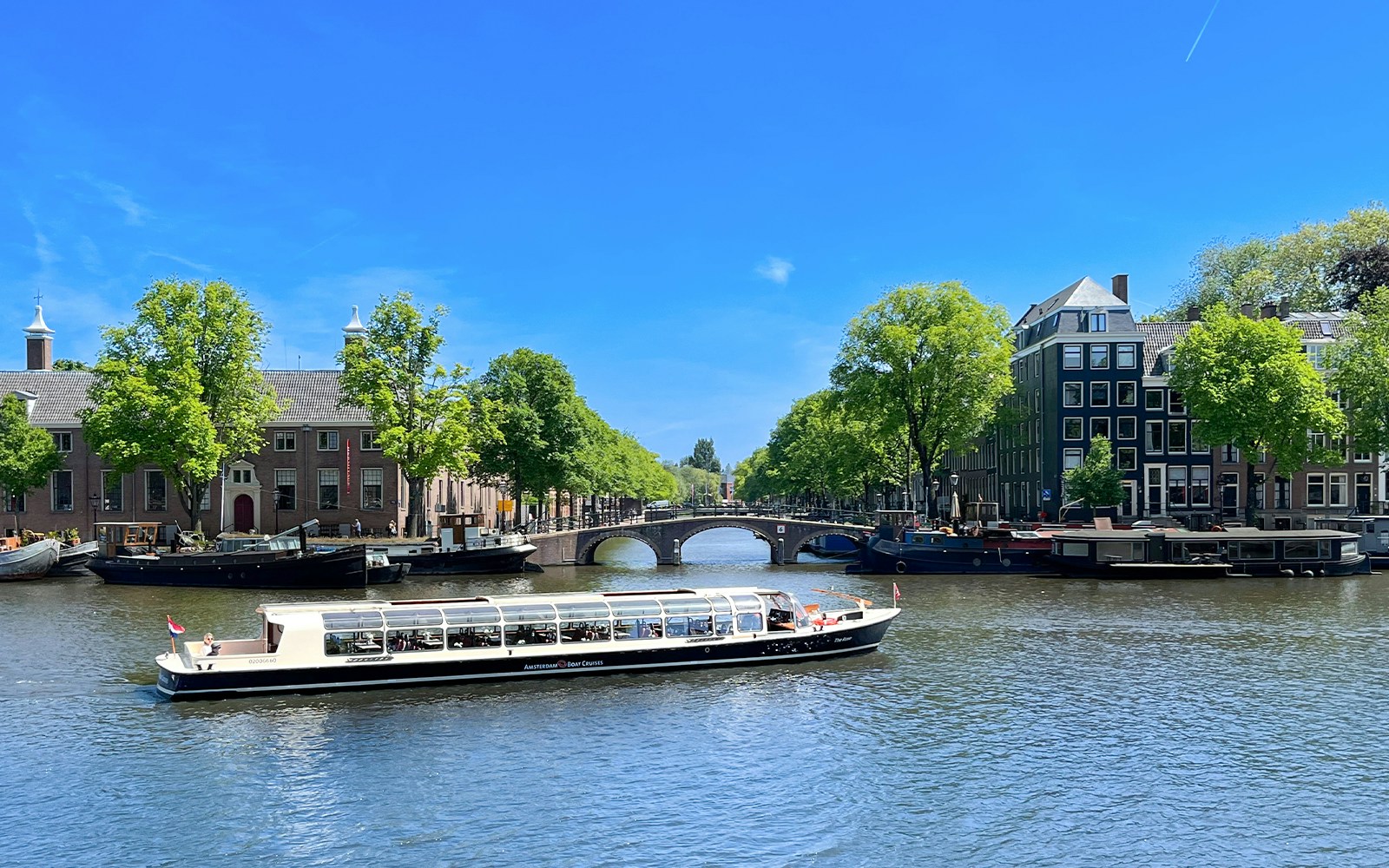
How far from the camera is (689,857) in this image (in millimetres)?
23203

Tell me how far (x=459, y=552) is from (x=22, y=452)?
35997 millimetres

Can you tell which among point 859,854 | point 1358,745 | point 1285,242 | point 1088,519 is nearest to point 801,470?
point 1088,519

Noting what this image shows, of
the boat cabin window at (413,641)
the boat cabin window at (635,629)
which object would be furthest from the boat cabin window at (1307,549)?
the boat cabin window at (413,641)

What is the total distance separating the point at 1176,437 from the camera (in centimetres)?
9844

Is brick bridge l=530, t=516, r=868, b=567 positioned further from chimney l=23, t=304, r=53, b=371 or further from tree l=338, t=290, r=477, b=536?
chimney l=23, t=304, r=53, b=371

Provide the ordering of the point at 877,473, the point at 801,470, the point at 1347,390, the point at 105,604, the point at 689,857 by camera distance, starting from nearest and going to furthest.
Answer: the point at 689,857 < the point at 105,604 < the point at 1347,390 < the point at 877,473 < the point at 801,470

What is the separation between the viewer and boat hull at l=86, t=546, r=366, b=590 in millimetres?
67688

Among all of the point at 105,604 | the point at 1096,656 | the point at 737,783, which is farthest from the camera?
the point at 105,604

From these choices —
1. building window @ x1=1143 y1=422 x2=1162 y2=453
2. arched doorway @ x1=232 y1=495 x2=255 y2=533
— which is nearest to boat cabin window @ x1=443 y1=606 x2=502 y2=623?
arched doorway @ x1=232 y1=495 x2=255 y2=533

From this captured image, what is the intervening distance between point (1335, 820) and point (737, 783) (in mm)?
13200

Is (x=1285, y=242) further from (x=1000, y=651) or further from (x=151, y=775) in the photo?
(x=151, y=775)

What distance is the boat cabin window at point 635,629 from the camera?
136 feet

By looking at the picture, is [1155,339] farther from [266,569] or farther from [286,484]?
[266,569]

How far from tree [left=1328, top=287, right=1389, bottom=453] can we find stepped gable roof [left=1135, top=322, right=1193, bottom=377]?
12.1 metres
